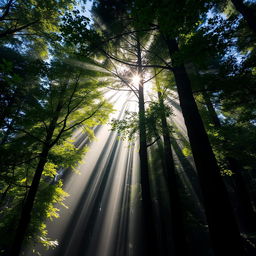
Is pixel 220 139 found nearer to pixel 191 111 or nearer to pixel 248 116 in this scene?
pixel 248 116

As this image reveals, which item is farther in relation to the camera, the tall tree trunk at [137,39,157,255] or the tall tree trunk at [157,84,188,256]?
the tall tree trunk at [157,84,188,256]

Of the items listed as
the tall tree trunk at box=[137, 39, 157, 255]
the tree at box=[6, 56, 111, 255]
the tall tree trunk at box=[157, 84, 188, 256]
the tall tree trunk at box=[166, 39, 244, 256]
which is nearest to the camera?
the tall tree trunk at box=[166, 39, 244, 256]

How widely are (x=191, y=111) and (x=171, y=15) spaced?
2.24m

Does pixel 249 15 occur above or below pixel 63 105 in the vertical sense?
above

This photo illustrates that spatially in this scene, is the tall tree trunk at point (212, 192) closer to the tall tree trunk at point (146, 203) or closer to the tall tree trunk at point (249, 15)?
the tall tree trunk at point (146, 203)

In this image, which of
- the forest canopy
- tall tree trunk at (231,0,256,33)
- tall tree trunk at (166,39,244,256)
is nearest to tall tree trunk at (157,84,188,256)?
the forest canopy

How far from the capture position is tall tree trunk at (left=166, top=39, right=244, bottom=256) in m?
2.31

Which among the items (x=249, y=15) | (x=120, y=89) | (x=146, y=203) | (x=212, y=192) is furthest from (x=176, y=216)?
(x=249, y=15)

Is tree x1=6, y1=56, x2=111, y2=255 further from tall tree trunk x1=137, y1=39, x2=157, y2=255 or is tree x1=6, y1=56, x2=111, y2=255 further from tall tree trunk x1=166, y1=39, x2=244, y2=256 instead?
tall tree trunk x1=166, y1=39, x2=244, y2=256

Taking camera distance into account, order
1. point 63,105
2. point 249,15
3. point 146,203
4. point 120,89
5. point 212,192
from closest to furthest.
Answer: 1. point 212,192
2. point 249,15
3. point 146,203
4. point 63,105
5. point 120,89

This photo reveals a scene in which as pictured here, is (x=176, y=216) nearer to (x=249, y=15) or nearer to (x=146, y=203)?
(x=146, y=203)

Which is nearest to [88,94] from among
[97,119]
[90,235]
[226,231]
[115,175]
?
[97,119]

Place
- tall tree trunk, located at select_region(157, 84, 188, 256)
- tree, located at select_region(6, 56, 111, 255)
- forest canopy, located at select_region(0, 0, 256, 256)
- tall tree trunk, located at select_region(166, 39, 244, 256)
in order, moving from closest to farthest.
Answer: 1. tall tree trunk, located at select_region(166, 39, 244, 256)
2. forest canopy, located at select_region(0, 0, 256, 256)
3. tree, located at select_region(6, 56, 111, 255)
4. tall tree trunk, located at select_region(157, 84, 188, 256)

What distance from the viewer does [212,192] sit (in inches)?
106
